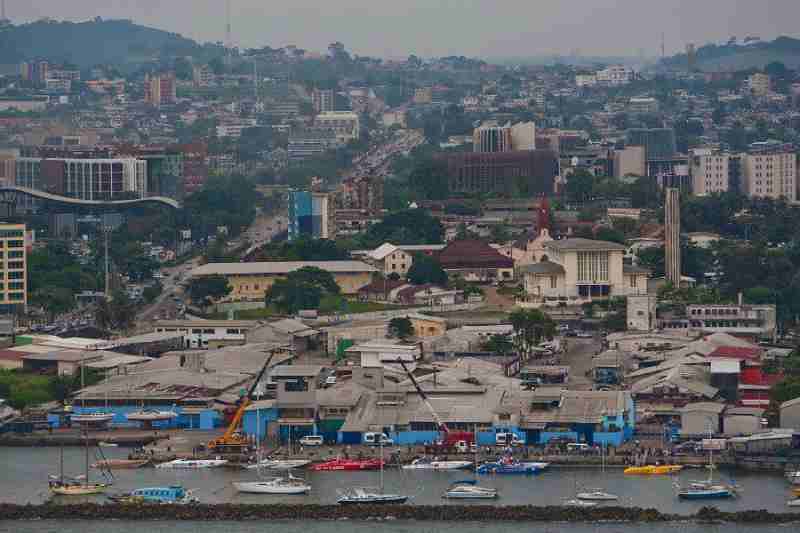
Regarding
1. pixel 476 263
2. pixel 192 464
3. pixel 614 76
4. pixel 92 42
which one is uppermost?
pixel 92 42

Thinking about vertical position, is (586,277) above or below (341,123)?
below

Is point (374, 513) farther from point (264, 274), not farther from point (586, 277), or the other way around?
point (264, 274)

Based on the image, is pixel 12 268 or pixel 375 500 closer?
pixel 375 500

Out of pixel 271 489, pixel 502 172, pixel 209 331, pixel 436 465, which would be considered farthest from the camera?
pixel 502 172

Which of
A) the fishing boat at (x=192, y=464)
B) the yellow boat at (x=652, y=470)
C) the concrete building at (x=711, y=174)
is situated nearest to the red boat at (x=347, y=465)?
the fishing boat at (x=192, y=464)

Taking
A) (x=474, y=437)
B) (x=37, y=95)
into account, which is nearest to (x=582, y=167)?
(x=474, y=437)

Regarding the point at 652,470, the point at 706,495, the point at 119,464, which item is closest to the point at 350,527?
the point at 706,495

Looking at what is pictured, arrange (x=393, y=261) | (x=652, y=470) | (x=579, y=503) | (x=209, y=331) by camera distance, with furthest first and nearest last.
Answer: (x=393, y=261) < (x=209, y=331) < (x=652, y=470) < (x=579, y=503)

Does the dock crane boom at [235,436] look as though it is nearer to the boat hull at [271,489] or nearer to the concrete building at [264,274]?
the boat hull at [271,489]
